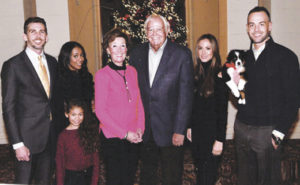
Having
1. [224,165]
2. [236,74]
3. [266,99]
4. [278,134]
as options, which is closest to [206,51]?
[236,74]

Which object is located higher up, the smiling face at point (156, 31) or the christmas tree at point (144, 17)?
the christmas tree at point (144, 17)

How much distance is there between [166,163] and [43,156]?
1007 millimetres

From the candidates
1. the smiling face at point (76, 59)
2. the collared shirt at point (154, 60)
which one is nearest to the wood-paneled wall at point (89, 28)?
the smiling face at point (76, 59)

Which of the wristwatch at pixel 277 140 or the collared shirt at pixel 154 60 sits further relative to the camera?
the collared shirt at pixel 154 60

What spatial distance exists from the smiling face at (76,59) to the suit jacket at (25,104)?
1.70 feet

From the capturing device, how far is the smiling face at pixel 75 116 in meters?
2.48

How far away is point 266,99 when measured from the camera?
6.86 ft

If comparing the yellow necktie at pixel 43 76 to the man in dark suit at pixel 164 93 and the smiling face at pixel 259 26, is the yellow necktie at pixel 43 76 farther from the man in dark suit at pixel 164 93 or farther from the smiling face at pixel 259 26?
the smiling face at pixel 259 26

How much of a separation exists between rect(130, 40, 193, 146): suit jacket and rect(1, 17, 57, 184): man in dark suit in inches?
30.6

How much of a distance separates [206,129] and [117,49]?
0.95 metres

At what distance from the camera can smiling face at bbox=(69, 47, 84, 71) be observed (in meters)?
2.92

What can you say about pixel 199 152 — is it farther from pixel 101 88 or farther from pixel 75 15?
pixel 75 15

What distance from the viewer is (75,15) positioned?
5.27 metres

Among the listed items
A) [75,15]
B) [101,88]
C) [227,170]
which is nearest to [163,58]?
[101,88]
